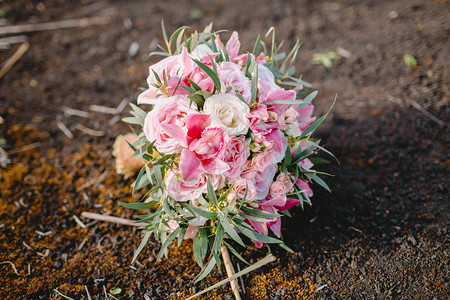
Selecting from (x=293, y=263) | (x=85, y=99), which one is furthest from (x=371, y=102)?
(x=85, y=99)

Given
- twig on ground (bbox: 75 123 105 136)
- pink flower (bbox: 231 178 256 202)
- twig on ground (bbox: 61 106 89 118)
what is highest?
pink flower (bbox: 231 178 256 202)

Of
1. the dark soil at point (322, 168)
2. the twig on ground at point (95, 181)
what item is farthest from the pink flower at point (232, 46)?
the twig on ground at point (95, 181)

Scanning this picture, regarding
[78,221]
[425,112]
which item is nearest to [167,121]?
[78,221]

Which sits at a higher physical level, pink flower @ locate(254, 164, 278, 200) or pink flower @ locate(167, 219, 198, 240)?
pink flower @ locate(254, 164, 278, 200)

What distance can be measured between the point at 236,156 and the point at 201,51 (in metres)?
0.43

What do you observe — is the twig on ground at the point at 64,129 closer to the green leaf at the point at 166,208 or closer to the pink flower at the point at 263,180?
the green leaf at the point at 166,208

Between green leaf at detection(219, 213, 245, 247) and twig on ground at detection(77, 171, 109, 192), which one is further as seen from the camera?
twig on ground at detection(77, 171, 109, 192)

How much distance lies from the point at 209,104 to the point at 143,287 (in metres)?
0.84

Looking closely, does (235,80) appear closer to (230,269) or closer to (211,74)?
(211,74)

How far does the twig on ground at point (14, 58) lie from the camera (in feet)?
8.03

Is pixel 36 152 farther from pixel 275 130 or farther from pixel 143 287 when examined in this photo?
pixel 275 130

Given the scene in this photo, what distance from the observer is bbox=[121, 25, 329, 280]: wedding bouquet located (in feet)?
3.60

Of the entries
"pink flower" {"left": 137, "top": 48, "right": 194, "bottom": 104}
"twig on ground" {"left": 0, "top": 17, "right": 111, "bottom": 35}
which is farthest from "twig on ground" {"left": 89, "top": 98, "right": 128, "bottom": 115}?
"pink flower" {"left": 137, "top": 48, "right": 194, "bottom": 104}

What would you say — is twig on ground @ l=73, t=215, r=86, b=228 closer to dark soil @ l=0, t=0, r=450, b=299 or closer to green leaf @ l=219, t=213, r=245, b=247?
dark soil @ l=0, t=0, r=450, b=299
